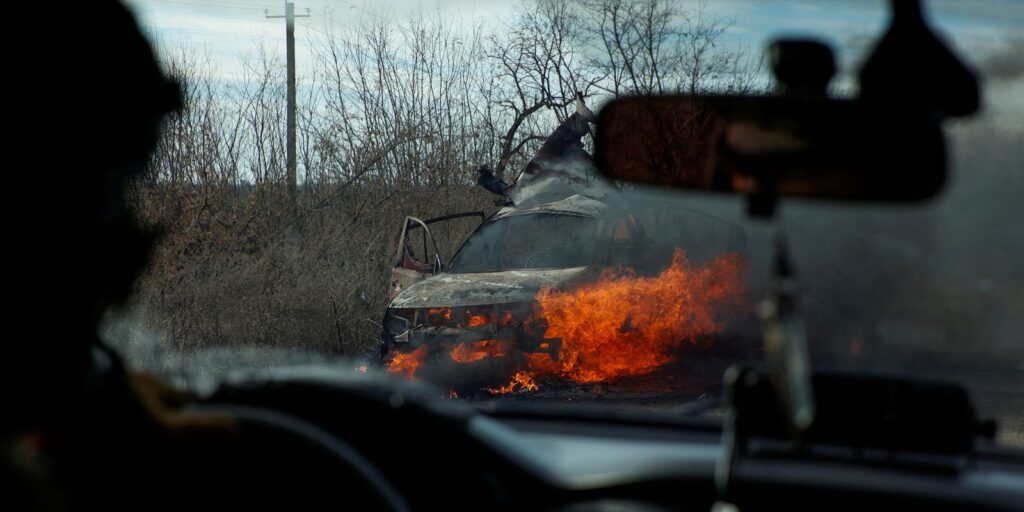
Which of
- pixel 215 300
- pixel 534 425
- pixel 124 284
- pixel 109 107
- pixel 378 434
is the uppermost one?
pixel 109 107

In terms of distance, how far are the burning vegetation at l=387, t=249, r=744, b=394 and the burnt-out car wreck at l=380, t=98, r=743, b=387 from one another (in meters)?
0.03

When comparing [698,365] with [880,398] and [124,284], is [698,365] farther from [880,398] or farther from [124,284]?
[124,284]

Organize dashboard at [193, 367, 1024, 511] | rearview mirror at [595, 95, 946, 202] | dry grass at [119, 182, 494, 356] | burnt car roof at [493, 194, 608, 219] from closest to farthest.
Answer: rearview mirror at [595, 95, 946, 202] < dashboard at [193, 367, 1024, 511] < burnt car roof at [493, 194, 608, 219] < dry grass at [119, 182, 494, 356]

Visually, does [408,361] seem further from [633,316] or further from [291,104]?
[291,104]

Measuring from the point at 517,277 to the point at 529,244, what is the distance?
3.19 ft

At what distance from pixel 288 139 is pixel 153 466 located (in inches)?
642

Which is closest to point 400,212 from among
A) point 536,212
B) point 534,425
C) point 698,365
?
point 536,212

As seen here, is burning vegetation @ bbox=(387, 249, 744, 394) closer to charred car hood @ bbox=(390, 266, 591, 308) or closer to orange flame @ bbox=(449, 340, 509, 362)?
orange flame @ bbox=(449, 340, 509, 362)

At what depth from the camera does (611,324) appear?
8.91 metres

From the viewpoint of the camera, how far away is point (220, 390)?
2213 millimetres

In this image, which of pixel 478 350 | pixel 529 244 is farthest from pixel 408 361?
pixel 529 244

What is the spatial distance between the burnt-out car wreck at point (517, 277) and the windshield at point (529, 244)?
0.04ft

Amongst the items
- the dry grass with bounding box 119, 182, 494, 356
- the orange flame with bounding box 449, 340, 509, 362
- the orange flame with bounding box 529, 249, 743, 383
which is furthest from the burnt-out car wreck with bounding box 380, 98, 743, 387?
the dry grass with bounding box 119, 182, 494, 356

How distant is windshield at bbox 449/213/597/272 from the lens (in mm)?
10227
